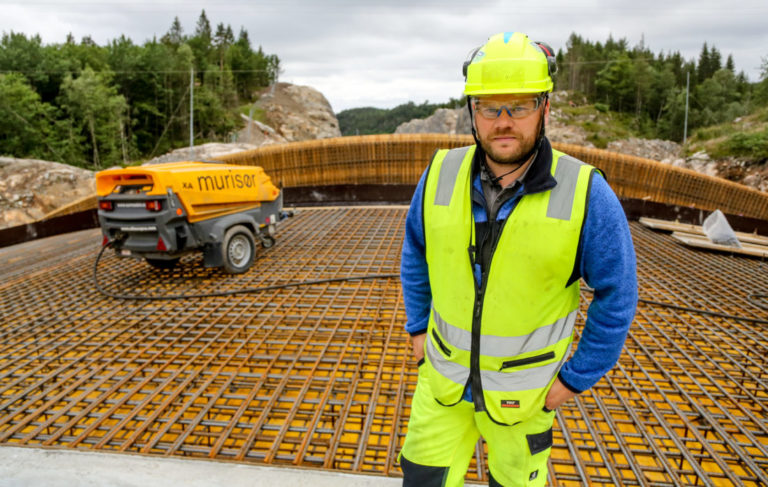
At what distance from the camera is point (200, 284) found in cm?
528

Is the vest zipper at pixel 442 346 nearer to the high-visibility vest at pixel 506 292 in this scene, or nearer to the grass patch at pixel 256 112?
the high-visibility vest at pixel 506 292

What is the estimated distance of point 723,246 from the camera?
21.1 feet

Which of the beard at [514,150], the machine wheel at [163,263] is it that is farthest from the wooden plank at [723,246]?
the machine wheel at [163,263]

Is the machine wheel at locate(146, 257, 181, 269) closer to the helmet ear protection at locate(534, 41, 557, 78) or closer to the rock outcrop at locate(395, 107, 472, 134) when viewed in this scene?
the helmet ear protection at locate(534, 41, 557, 78)

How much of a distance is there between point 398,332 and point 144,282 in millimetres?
3311

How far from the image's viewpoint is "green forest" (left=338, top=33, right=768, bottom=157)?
53284 millimetres

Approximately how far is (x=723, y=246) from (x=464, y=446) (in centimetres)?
659

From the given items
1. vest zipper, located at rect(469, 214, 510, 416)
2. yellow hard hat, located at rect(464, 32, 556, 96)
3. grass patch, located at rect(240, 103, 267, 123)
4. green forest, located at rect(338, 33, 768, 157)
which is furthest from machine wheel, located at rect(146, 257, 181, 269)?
grass patch, located at rect(240, 103, 267, 123)

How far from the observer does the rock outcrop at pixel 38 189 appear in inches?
670

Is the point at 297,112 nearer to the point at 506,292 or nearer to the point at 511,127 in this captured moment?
the point at 511,127

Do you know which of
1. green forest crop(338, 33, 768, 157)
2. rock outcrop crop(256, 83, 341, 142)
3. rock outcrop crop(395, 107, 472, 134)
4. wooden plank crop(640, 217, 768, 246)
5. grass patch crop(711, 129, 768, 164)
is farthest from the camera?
rock outcrop crop(256, 83, 341, 142)

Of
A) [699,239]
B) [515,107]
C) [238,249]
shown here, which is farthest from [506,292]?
[699,239]

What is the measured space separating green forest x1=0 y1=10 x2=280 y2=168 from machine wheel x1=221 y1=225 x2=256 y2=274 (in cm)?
4334

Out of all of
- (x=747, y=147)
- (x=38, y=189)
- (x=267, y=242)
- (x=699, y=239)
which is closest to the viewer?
(x=267, y=242)
